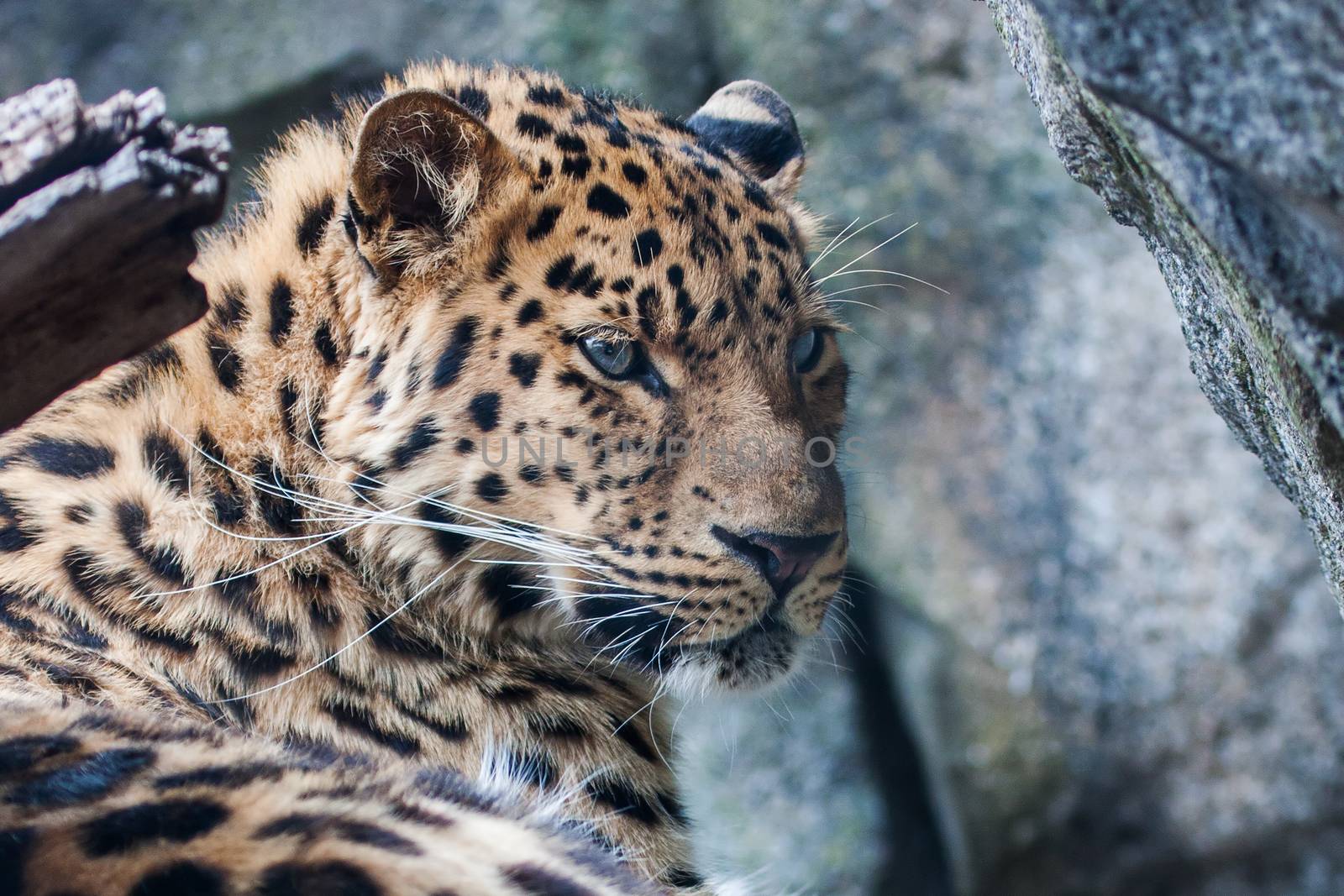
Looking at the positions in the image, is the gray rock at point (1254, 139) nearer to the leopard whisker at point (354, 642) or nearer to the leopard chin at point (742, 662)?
the leopard chin at point (742, 662)

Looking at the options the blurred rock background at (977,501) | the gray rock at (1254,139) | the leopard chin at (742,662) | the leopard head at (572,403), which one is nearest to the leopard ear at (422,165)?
the leopard head at (572,403)

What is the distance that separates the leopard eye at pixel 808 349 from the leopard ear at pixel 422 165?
2.94ft

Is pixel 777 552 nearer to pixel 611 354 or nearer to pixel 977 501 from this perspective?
pixel 611 354

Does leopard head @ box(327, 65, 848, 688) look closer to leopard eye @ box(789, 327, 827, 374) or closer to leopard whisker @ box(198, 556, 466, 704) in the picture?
leopard whisker @ box(198, 556, 466, 704)

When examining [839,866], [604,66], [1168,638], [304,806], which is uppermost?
[604,66]

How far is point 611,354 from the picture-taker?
286 centimetres

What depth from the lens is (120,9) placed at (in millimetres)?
6750

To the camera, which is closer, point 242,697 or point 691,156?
point 242,697

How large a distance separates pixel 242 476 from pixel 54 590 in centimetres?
43

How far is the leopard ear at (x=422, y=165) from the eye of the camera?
2719 millimetres

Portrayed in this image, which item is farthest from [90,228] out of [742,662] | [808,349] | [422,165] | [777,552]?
[808,349]

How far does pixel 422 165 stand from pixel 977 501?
3.96 m

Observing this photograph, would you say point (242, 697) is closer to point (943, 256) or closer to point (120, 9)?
point (943, 256)

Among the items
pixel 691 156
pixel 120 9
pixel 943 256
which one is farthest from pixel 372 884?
pixel 120 9
